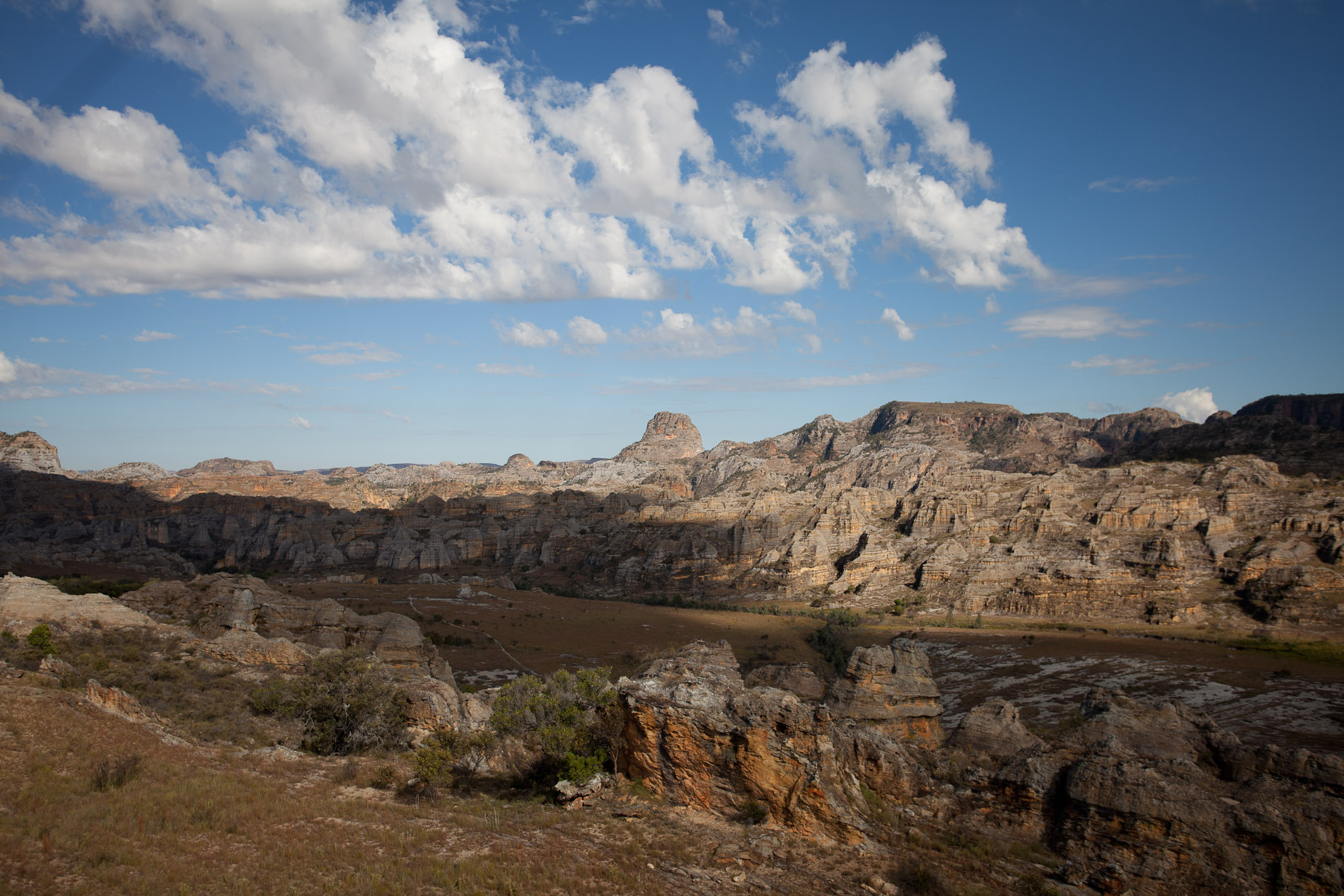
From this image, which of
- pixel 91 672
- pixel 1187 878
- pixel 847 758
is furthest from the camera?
pixel 91 672

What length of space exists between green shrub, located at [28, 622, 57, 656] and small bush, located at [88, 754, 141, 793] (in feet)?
44.9

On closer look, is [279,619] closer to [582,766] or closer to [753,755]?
[582,766]

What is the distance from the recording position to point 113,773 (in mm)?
11523

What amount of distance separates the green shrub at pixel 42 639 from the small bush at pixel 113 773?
13683mm

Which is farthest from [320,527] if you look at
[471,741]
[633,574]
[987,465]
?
[987,465]

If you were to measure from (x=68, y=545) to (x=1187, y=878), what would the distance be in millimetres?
109056

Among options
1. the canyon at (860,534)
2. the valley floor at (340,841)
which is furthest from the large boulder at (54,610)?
the canyon at (860,534)

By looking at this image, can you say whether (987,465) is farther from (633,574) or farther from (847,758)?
(847,758)

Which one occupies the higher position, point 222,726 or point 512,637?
point 222,726

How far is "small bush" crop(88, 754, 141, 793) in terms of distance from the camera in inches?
443

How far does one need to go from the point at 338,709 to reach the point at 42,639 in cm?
1177

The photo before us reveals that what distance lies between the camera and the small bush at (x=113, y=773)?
36.9 feet

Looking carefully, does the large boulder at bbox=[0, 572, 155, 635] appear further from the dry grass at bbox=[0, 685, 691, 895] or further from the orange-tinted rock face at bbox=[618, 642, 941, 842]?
the orange-tinted rock face at bbox=[618, 642, 941, 842]

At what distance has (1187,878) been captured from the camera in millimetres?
12102
